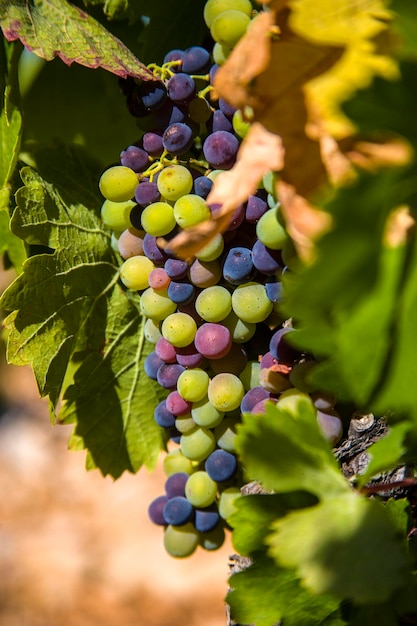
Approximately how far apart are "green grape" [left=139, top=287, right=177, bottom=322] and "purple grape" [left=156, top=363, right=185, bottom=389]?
59mm

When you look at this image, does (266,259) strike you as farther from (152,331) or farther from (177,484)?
(177,484)

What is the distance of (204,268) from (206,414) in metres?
0.16

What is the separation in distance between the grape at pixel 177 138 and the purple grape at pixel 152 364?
0.79ft

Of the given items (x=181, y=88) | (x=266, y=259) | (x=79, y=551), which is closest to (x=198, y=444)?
(x=266, y=259)

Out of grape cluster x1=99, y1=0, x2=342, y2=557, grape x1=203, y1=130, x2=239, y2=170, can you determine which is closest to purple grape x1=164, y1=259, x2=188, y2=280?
grape cluster x1=99, y1=0, x2=342, y2=557

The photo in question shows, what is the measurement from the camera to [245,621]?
23.5 inches

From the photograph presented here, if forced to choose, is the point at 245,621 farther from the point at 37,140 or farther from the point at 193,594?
the point at 193,594

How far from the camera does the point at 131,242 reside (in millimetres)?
766

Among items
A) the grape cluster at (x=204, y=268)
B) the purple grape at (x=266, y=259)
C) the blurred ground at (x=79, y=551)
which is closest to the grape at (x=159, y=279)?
the grape cluster at (x=204, y=268)

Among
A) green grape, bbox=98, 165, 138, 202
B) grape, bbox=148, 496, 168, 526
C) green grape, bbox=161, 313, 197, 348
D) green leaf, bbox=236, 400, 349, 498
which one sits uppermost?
green grape, bbox=98, 165, 138, 202

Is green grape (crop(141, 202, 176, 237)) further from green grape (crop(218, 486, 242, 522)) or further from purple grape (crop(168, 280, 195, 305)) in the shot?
green grape (crop(218, 486, 242, 522))

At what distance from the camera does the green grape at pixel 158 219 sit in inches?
27.4

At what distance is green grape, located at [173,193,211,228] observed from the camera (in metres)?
0.68

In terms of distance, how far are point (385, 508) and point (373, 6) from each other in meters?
0.38
